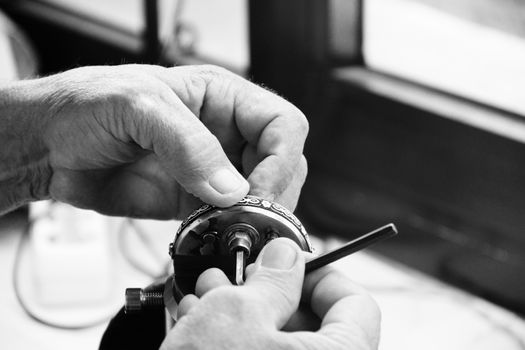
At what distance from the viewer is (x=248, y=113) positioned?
81 cm

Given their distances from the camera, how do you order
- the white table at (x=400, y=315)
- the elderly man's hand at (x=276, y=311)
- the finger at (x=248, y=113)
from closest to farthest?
1. the elderly man's hand at (x=276, y=311)
2. the finger at (x=248, y=113)
3. the white table at (x=400, y=315)

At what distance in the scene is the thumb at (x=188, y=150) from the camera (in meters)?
0.70

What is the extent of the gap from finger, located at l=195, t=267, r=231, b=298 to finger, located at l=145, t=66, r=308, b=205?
170mm

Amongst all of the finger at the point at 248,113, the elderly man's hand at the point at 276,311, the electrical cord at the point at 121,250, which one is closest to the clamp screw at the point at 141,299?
the elderly man's hand at the point at 276,311

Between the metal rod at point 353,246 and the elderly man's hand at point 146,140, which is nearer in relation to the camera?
the metal rod at point 353,246

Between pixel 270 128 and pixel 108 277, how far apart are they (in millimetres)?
425

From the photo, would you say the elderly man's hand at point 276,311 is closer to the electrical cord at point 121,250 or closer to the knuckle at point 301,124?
the knuckle at point 301,124

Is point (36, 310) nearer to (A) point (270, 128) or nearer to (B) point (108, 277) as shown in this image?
(B) point (108, 277)

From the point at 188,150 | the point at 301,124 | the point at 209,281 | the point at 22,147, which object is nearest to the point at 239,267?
the point at 209,281

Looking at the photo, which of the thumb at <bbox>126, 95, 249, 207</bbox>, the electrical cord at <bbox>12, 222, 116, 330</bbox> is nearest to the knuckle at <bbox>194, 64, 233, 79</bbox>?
the thumb at <bbox>126, 95, 249, 207</bbox>

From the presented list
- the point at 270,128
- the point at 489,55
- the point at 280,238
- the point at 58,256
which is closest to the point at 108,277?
the point at 58,256

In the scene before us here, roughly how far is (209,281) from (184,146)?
0.15 metres

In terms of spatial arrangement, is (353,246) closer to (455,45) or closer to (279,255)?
(279,255)

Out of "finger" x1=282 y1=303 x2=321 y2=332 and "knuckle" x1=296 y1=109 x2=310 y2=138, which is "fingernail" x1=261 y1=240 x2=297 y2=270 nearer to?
"finger" x1=282 y1=303 x2=321 y2=332
